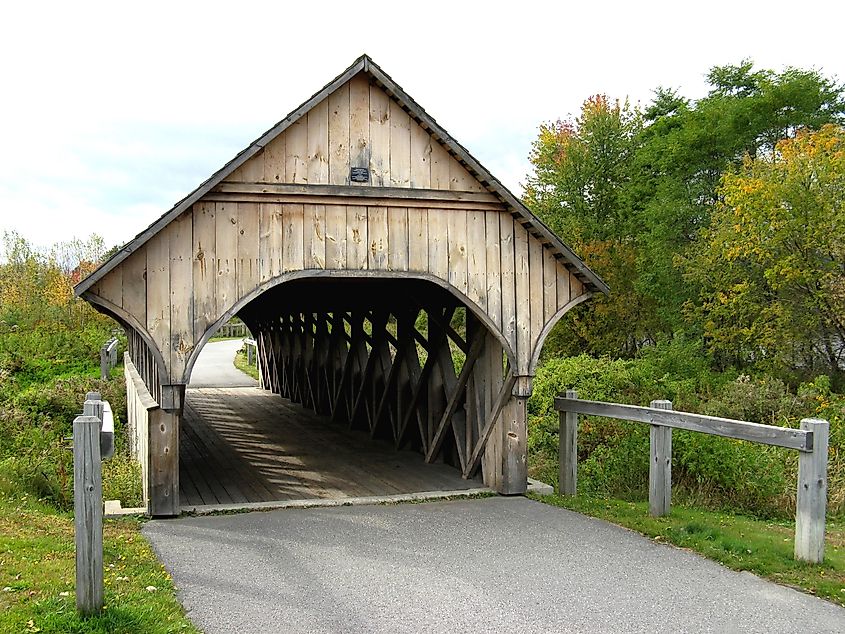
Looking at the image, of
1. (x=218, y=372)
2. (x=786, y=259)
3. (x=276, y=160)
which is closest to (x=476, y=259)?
(x=276, y=160)

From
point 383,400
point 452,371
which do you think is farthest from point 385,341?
point 452,371

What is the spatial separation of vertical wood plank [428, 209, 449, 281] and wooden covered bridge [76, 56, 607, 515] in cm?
1

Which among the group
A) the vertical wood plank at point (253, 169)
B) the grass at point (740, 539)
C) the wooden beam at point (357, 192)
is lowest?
the grass at point (740, 539)

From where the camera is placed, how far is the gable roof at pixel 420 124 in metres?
7.70

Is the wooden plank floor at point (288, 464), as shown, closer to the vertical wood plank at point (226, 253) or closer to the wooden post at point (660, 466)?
the vertical wood plank at point (226, 253)

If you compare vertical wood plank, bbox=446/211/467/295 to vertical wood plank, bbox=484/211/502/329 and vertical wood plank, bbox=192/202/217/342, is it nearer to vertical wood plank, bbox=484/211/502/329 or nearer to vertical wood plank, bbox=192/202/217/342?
vertical wood plank, bbox=484/211/502/329

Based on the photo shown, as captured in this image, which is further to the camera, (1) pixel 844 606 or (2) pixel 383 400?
(2) pixel 383 400

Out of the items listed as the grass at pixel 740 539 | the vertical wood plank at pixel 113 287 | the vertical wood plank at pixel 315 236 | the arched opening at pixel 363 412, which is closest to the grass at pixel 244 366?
the arched opening at pixel 363 412

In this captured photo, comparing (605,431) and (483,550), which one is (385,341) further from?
(483,550)

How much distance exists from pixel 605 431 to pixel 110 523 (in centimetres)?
814

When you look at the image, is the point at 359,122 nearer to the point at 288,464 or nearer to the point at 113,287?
the point at 113,287

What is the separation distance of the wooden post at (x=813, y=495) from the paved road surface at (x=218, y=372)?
20.9 meters

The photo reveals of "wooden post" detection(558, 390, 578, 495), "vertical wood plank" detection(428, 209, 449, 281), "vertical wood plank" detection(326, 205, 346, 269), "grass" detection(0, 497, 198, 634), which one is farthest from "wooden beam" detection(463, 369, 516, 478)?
"grass" detection(0, 497, 198, 634)

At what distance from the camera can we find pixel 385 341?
1352 centimetres
